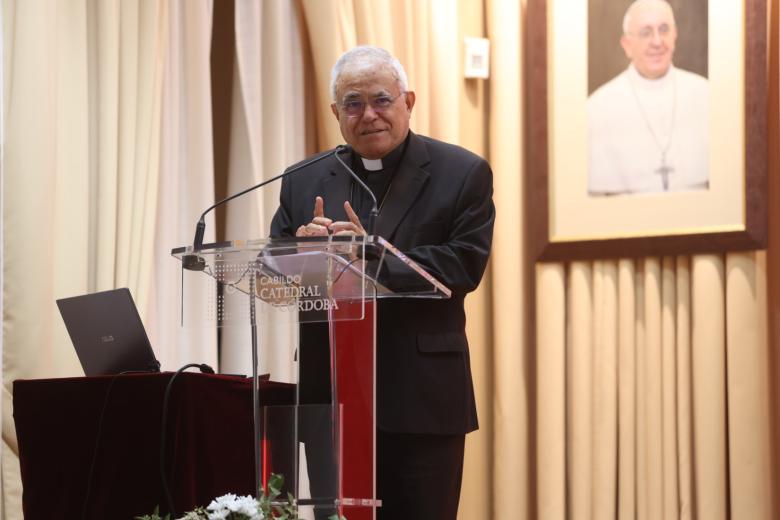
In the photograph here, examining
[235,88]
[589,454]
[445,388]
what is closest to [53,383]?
[445,388]

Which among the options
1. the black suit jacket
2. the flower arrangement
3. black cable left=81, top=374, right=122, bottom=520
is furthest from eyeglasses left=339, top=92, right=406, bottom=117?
the flower arrangement

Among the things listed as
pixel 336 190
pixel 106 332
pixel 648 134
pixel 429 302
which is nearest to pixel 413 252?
pixel 429 302

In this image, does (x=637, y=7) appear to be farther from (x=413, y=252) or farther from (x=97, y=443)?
(x=97, y=443)

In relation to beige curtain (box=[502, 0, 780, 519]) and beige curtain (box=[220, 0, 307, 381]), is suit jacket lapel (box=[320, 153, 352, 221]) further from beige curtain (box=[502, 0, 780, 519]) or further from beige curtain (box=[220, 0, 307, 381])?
beige curtain (box=[502, 0, 780, 519])

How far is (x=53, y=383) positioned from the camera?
2.75 meters

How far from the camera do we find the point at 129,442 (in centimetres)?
266

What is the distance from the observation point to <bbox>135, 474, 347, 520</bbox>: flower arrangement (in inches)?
89.5

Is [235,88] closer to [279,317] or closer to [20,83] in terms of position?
[20,83]

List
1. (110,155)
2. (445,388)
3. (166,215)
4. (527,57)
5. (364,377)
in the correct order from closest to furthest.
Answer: (364,377), (445,388), (110,155), (166,215), (527,57)

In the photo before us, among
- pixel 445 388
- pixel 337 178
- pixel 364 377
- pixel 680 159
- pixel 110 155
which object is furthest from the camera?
pixel 680 159

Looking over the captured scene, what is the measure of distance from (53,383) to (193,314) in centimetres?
71

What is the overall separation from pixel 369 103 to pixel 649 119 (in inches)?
79.0

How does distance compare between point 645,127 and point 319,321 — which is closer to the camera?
point 319,321

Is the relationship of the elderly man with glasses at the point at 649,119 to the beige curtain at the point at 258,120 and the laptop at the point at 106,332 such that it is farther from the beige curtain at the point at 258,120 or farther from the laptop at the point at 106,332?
the laptop at the point at 106,332
